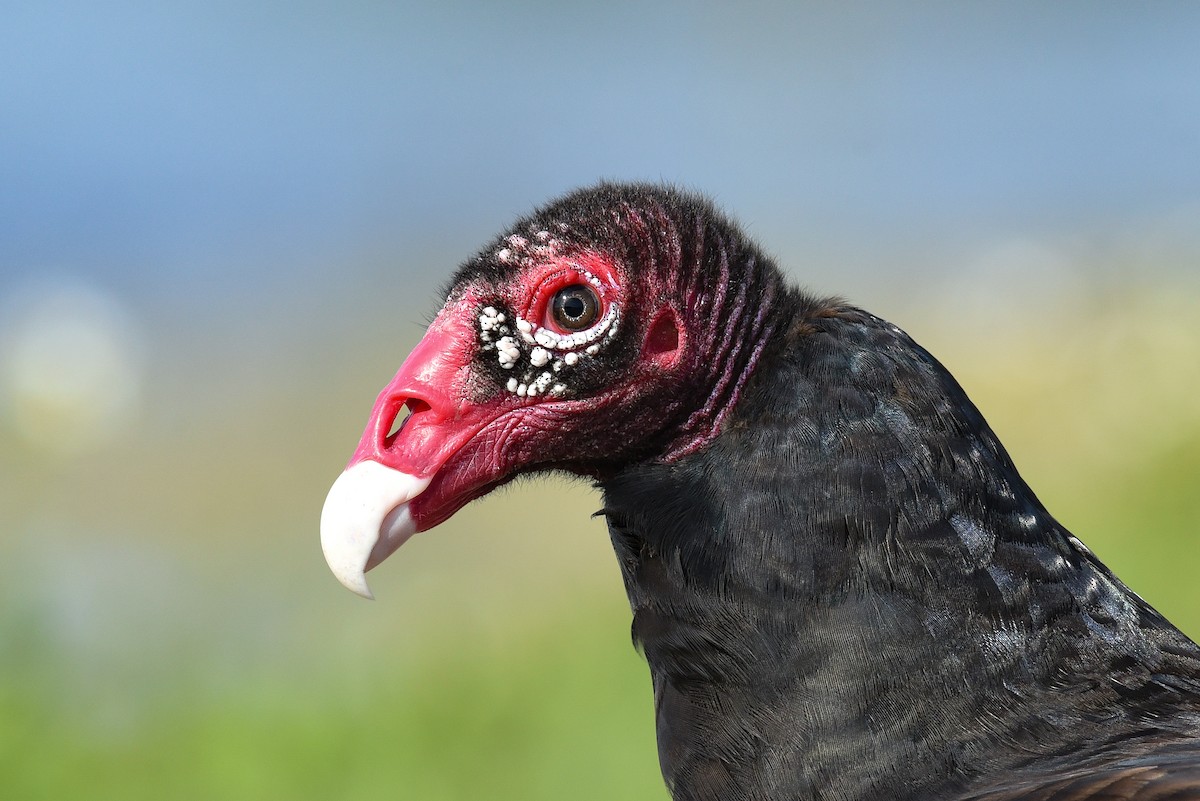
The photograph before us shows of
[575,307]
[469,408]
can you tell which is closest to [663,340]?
[575,307]

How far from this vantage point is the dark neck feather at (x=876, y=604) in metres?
1.73

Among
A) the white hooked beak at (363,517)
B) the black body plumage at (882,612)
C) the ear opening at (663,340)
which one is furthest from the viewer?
the ear opening at (663,340)

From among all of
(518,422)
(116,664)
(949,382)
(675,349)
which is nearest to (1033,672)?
(949,382)

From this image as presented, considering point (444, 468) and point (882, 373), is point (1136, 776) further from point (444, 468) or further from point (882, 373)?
point (444, 468)

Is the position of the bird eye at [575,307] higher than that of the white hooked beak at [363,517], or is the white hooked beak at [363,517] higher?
the bird eye at [575,307]

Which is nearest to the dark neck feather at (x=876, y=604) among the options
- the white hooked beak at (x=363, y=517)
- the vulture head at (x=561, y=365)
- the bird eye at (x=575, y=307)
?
the vulture head at (x=561, y=365)

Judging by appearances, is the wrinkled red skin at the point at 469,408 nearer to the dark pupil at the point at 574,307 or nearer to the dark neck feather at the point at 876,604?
the dark pupil at the point at 574,307

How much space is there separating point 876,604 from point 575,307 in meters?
0.65

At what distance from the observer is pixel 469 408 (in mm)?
1931

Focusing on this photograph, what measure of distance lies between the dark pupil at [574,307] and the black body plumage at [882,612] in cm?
29

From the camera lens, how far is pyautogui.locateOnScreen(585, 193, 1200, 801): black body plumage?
1.72m

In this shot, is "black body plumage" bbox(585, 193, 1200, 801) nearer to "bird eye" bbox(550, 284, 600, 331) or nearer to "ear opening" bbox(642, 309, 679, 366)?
"ear opening" bbox(642, 309, 679, 366)

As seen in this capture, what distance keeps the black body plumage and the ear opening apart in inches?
5.9

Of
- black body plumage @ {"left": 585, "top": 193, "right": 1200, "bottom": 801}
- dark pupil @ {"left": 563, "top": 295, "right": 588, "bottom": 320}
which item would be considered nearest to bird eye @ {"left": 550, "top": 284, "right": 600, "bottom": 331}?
dark pupil @ {"left": 563, "top": 295, "right": 588, "bottom": 320}
